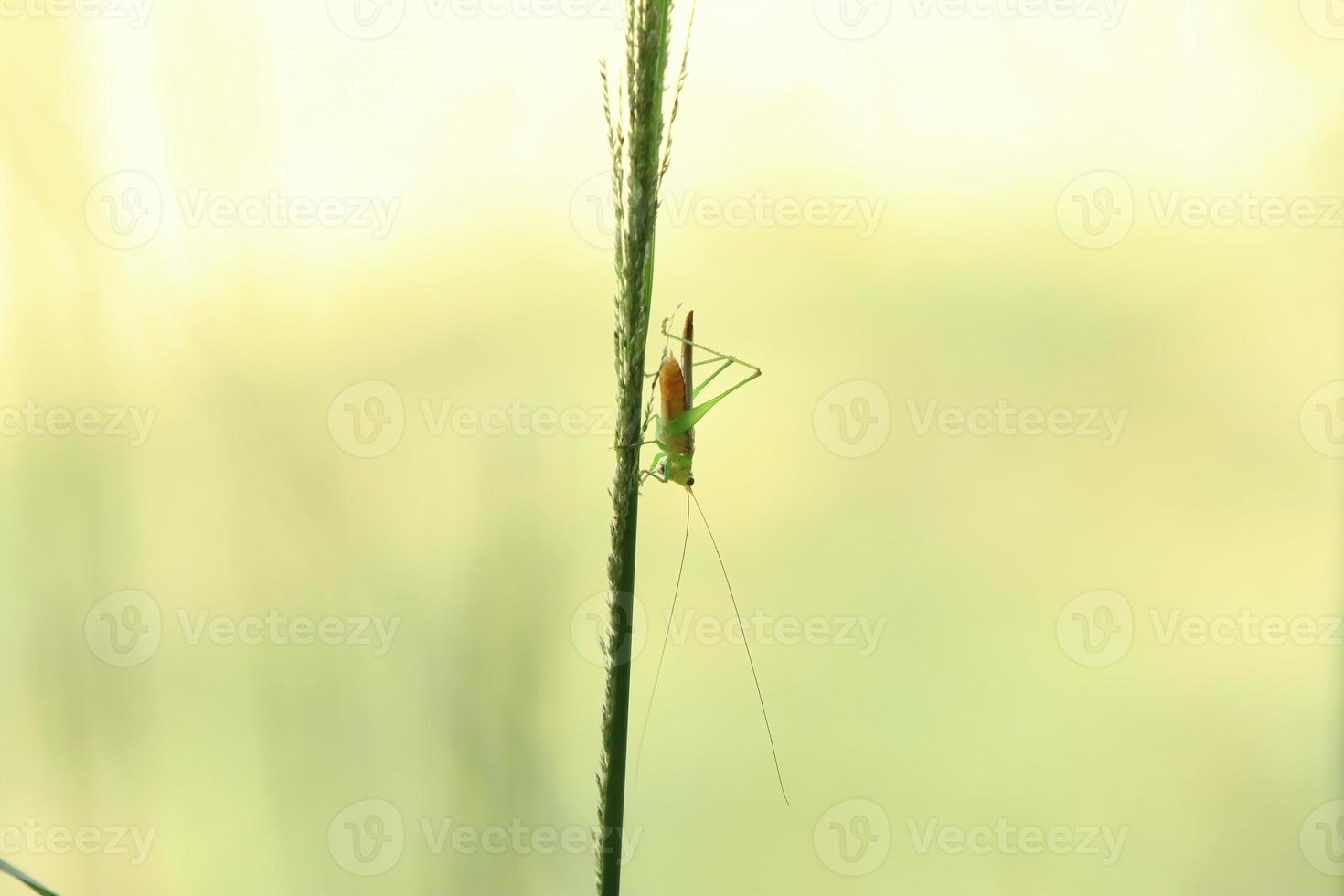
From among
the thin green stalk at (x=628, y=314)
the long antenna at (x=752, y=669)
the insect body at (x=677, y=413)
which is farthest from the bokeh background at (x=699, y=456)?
the thin green stalk at (x=628, y=314)

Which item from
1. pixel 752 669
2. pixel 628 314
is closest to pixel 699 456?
pixel 752 669

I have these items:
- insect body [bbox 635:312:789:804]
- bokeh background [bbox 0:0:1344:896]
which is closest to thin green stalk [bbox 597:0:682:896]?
insect body [bbox 635:312:789:804]

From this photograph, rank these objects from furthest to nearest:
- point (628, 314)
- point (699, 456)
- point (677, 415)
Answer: point (699, 456), point (677, 415), point (628, 314)

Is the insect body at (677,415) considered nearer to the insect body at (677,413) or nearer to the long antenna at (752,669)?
the insect body at (677,413)

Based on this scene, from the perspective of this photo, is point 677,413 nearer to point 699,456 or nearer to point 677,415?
point 677,415

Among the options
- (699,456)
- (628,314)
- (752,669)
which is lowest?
(752,669)

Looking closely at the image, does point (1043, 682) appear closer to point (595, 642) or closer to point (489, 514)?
point (595, 642)
